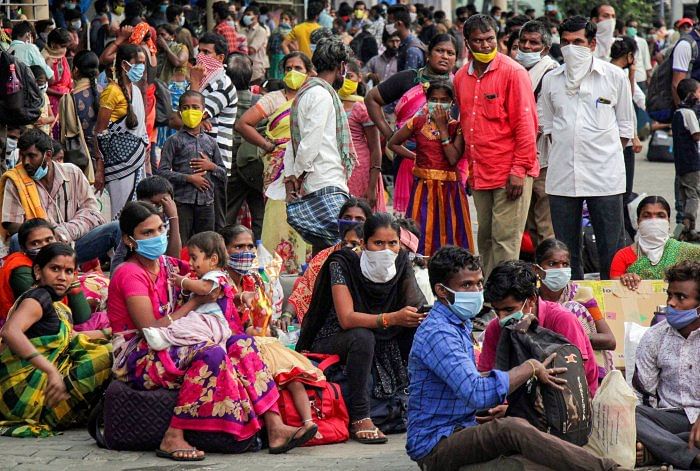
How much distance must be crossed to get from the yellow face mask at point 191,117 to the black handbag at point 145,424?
3.63 metres

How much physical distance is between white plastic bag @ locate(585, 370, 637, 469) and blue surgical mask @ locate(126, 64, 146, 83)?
6.08 metres

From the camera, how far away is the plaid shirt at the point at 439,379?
5.82 meters

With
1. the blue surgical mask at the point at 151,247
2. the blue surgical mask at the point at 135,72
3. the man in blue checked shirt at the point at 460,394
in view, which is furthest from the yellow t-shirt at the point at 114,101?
the man in blue checked shirt at the point at 460,394

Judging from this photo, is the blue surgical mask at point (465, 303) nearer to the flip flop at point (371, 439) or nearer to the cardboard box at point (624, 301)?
the flip flop at point (371, 439)

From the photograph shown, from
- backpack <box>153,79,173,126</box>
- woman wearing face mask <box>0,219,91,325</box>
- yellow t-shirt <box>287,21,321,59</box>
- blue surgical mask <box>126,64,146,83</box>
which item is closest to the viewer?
woman wearing face mask <box>0,219,91,325</box>

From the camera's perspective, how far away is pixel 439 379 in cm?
598

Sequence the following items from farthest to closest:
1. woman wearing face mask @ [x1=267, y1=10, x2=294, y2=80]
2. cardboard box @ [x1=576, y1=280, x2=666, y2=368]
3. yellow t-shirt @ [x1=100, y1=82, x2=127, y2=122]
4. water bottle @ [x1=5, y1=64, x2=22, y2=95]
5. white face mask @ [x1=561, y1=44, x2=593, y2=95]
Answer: woman wearing face mask @ [x1=267, y1=10, x2=294, y2=80] < yellow t-shirt @ [x1=100, y1=82, x2=127, y2=122] < water bottle @ [x1=5, y1=64, x2=22, y2=95] < white face mask @ [x1=561, y1=44, x2=593, y2=95] < cardboard box @ [x1=576, y1=280, x2=666, y2=368]

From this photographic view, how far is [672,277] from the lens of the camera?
21.9 ft

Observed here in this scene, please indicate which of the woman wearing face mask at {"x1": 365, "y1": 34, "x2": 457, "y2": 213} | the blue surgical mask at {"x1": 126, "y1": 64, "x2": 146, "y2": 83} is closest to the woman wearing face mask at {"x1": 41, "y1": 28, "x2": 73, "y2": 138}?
the blue surgical mask at {"x1": 126, "y1": 64, "x2": 146, "y2": 83}

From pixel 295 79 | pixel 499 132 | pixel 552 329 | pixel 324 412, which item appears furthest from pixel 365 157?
pixel 552 329

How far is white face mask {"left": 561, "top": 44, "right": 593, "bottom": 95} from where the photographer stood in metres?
9.41

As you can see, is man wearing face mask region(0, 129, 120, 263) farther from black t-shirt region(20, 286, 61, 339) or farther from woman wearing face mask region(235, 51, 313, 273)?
black t-shirt region(20, 286, 61, 339)

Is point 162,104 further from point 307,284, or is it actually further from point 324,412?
point 324,412

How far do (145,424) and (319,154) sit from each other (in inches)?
113
